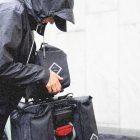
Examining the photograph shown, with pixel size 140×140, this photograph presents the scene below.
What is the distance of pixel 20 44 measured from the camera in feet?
11.8

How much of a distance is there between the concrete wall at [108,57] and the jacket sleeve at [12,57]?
2219 mm

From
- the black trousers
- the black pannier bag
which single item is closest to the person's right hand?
the black pannier bag

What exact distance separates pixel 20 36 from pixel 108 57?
2395 mm

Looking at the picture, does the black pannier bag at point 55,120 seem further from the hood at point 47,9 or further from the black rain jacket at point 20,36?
the hood at point 47,9

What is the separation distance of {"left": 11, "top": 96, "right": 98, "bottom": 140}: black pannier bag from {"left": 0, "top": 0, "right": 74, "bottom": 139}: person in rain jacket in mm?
172

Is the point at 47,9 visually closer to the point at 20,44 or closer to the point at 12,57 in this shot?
the point at 20,44

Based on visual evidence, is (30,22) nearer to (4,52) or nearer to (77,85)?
(4,52)

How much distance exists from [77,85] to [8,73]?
2706 millimetres

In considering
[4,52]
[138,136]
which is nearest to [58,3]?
[4,52]

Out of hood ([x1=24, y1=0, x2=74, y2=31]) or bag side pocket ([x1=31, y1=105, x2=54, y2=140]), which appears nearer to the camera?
bag side pocket ([x1=31, y1=105, x2=54, y2=140])

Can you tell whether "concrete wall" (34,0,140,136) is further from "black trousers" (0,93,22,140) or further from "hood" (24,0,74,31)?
"black trousers" (0,93,22,140)

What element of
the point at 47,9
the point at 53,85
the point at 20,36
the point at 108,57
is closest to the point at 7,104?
the point at 53,85

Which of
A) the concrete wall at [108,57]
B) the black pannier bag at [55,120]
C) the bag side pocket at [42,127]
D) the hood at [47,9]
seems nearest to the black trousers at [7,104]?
the black pannier bag at [55,120]

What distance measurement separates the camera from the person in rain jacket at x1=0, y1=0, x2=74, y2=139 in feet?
11.2
